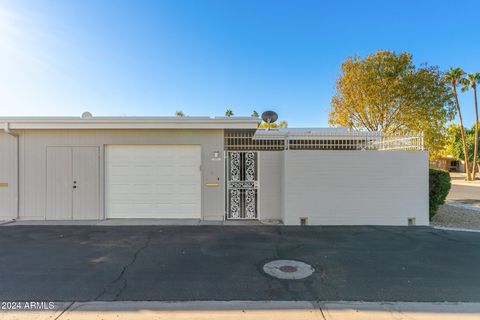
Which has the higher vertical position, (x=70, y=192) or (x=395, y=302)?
(x=70, y=192)

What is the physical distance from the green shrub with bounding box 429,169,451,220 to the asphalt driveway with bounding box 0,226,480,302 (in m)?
1.12

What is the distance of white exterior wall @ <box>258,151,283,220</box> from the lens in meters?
7.49

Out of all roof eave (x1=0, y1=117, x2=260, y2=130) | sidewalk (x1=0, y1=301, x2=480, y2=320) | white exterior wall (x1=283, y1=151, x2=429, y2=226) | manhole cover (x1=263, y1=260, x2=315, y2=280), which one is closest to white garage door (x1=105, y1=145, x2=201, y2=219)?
roof eave (x1=0, y1=117, x2=260, y2=130)

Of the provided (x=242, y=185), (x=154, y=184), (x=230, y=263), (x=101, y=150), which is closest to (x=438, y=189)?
(x=242, y=185)

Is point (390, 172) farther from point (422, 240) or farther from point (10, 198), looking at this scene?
point (10, 198)

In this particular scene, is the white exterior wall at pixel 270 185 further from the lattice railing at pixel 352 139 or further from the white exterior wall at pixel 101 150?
the white exterior wall at pixel 101 150

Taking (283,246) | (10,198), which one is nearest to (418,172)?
(283,246)

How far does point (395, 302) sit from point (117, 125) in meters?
7.36

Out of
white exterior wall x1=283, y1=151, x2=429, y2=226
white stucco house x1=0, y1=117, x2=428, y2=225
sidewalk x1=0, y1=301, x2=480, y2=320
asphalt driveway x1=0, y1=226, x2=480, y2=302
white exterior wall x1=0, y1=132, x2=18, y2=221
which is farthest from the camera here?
white exterior wall x1=0, y1=132, x2=18, y2=221

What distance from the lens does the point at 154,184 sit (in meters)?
7.61

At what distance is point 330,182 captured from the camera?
6953 millimetres

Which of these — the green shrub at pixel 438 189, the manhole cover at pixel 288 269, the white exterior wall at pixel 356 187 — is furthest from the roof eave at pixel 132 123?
the green shrub at pixel 438 189

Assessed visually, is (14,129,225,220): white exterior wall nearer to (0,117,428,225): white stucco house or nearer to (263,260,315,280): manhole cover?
(0,117,428,225): white stucco house

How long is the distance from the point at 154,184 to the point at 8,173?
423 centimetres
